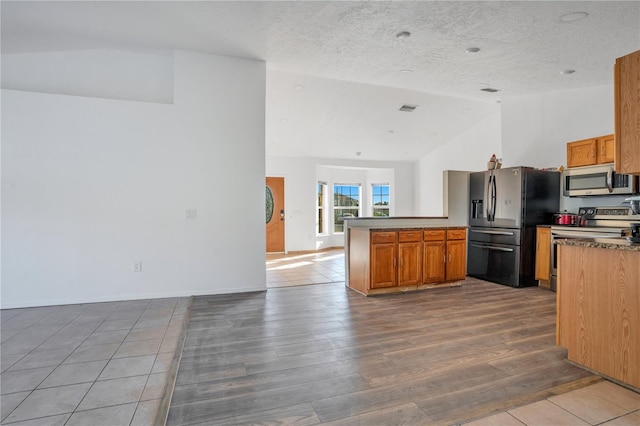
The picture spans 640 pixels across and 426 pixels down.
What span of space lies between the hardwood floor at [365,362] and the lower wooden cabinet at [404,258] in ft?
1.64

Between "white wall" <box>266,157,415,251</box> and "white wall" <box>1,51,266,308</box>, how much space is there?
4.07 metres

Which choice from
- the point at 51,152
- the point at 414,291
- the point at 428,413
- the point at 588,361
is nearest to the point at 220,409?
the point at 428,413

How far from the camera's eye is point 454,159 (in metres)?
8.08

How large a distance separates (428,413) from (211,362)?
146 cm

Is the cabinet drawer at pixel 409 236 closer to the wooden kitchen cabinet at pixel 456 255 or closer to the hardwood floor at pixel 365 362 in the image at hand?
the wooden kitchen cabinet at pixel 456 255

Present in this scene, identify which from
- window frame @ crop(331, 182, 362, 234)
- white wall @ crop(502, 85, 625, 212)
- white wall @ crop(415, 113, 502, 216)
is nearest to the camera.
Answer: white wall @ crop(502, 85, 625, 212)

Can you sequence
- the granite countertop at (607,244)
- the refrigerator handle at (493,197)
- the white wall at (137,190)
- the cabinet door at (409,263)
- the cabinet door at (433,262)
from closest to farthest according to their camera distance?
the granite countertop at (607,244) → the white wall at (137,190) → the cabinet door at (409,263) → the cabinet door at (433,262) → the refrigerator handle at (493,197)

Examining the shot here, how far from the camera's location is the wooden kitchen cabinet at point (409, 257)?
4.20 meters

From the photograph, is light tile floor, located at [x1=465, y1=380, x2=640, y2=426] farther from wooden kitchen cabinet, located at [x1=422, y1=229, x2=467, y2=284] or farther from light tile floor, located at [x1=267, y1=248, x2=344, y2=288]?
light tile floor, located at [x1=267, y1=248, x2=344, y2=288]

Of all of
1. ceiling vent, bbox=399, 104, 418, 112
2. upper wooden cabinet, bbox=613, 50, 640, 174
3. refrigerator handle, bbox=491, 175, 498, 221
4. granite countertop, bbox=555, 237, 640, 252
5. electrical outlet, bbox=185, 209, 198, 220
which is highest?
ceiling vent, bbox=399, 104, 418, 112

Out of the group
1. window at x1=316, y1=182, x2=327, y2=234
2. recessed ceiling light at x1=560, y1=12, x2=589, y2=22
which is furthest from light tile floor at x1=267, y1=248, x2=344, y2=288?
recessed ceiling light at x1=560, y1=12, x2=589, y2=22

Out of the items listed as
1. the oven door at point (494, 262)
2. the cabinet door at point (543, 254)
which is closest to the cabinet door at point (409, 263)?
the oven door at point (494, 262)

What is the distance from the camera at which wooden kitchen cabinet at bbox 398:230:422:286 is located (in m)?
4.20

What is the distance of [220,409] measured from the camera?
1.73 m
